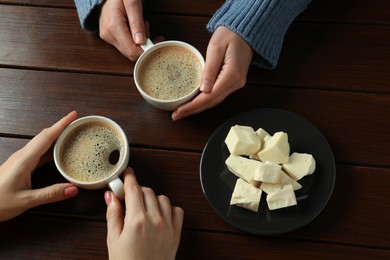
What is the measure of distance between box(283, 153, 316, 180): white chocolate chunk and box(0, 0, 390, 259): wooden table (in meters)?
0.09

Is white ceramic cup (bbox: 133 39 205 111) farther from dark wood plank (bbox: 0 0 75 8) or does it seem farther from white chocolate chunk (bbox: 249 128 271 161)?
dark wood plank (bbox: 0 0 75 8)

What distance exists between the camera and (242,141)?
83 centimetres

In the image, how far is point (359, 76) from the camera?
0.96 meters

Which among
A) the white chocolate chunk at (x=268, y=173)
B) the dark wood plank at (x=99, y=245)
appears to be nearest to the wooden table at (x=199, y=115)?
the dark wood plank at (x=99, y=245)

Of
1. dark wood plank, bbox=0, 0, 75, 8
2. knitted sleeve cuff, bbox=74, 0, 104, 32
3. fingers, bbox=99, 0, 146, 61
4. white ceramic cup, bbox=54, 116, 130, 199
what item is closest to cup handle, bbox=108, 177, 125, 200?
white ceramic cup, bbox=54, 116, 130, 199

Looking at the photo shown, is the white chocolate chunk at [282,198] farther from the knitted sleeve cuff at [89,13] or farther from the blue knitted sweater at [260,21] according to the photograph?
the knitted sleeve cuff at [89,13]

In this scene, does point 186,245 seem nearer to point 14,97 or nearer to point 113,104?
point 113,104

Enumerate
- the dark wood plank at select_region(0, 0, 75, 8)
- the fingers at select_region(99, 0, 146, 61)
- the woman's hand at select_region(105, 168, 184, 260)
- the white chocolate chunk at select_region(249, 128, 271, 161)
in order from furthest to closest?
the dark wood plank at select_region(0, 0, 75, 8) → the fingers at select_region(99, 0, 146, 61) → the white chocolate chunk at select_region(249, 128, 271, 161) → the woman's hand at select_region(105, 168, 184, 260)

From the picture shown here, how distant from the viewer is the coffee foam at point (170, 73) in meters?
0.92

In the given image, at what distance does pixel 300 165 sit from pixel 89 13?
62cm

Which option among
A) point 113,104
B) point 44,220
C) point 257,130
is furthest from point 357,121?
point 44,220

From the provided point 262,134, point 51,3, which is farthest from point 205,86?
point 51,3

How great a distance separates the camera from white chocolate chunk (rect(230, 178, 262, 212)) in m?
0.81

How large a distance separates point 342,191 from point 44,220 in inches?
24.5
